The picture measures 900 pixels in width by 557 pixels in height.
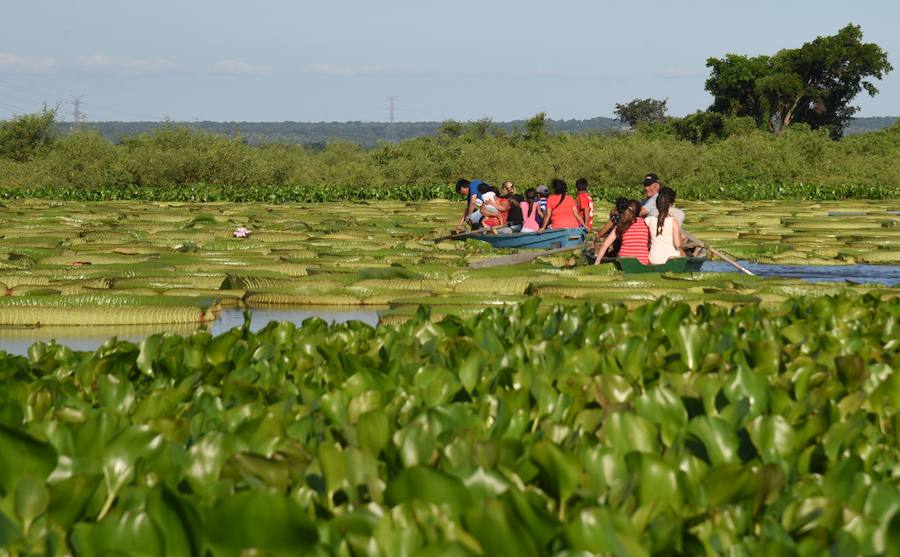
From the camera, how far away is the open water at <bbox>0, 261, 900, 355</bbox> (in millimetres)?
10458

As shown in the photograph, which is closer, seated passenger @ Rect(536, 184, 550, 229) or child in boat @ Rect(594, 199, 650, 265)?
child in boat @ Rect(594, 199, 650, 265)

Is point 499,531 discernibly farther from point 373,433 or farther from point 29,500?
point 29,500

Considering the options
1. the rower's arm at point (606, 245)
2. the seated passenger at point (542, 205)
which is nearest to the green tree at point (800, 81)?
the seated passenger at point (542, 205)

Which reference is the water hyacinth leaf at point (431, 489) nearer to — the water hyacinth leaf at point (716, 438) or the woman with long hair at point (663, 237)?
the water hyacinth leaf at point (716, 438)

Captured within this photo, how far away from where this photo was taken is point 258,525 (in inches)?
118

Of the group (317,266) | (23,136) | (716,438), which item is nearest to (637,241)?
(317,266)

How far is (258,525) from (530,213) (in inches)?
623

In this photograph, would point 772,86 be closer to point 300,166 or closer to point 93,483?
point 300,166

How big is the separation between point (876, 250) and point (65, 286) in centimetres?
1202

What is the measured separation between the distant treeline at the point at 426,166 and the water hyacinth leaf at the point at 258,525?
34.8 metres

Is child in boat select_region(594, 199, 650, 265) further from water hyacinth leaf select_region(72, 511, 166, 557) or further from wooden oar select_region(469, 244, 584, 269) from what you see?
water hyacinth leaf select_region(72, 511, 166, 557)

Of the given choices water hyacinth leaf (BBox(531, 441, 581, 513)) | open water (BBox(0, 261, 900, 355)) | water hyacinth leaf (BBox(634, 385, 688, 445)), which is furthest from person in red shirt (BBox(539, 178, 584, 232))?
water hyacinth leaf (BBox(531, 441, 581, 513))

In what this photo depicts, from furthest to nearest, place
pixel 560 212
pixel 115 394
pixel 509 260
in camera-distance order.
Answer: pixel 560 212, pixel 509 260, pixel 115 394

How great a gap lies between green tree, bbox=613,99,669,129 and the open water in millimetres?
92918
